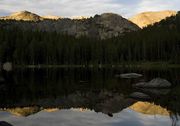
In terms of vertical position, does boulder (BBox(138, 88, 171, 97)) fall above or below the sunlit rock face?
above

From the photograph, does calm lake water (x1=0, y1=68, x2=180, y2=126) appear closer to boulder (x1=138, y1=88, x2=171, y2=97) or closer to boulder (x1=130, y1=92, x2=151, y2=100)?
boulder (x1=138, y1=88, x2=171, y2=97)

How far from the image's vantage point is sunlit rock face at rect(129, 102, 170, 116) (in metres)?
44.2

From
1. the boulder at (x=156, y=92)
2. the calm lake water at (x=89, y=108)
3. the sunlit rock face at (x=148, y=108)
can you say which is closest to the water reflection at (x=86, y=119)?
the calm lake water at (x=89, y=108)

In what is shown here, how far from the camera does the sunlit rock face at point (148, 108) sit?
4418 cm

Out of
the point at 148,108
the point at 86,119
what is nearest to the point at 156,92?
the point at 148,108

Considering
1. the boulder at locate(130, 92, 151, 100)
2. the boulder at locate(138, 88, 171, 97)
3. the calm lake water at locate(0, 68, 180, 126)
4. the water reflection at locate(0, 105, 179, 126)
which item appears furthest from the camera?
the boulder at locate(138, 88, 171, 97)

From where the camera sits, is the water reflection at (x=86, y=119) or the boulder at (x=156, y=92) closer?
the water reflection at (x=86, y=119)

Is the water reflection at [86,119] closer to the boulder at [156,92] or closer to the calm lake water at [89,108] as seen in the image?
the calm lake water at [89,108]

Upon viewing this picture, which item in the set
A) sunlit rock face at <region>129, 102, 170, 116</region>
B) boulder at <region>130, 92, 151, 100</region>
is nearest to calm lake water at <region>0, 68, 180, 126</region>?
sunlit rock face at <region>129, 102, 170, 116</region>

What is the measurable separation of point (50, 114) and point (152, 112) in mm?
12401

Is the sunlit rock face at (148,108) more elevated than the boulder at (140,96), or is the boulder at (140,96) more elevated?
the boulder at (140,96)

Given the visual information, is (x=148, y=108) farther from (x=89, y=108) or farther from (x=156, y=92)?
(x=156, y=92)

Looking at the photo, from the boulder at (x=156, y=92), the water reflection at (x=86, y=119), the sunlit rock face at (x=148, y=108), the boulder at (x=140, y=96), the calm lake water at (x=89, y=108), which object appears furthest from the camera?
the boulder at (x=156, y=92)

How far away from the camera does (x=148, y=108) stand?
154 feet
